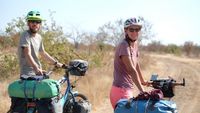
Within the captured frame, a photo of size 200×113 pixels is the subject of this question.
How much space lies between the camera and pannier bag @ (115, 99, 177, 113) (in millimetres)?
4484

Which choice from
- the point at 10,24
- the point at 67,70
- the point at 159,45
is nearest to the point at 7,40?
the point at 10,24

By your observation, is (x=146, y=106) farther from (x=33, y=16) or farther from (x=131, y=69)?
(x=33, y=16)

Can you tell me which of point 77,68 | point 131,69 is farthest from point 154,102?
point 77,68

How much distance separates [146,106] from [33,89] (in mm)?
2632

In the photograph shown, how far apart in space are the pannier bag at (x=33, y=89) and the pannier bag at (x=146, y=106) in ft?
7.35

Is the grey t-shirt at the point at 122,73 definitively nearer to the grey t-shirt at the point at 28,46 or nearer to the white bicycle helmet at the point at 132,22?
the white bicycle helmet at the point at 132,22

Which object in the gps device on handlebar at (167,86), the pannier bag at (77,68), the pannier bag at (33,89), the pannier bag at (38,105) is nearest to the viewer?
the gps device on handlebar at (167,86)

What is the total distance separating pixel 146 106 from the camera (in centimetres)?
454

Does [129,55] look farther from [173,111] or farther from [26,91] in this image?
[26,91]

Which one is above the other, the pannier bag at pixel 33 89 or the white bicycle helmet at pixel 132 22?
the white bicycle helmet at pixel 132 22

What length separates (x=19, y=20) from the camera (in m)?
15.2

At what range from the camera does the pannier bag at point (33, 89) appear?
22.2 feet

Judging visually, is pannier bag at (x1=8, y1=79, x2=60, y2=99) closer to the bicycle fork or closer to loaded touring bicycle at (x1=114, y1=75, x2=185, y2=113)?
the bicycle fork

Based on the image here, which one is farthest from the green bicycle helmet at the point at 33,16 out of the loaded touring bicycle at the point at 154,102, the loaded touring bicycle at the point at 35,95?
the loaded touring bicycle at the point at 154,102
